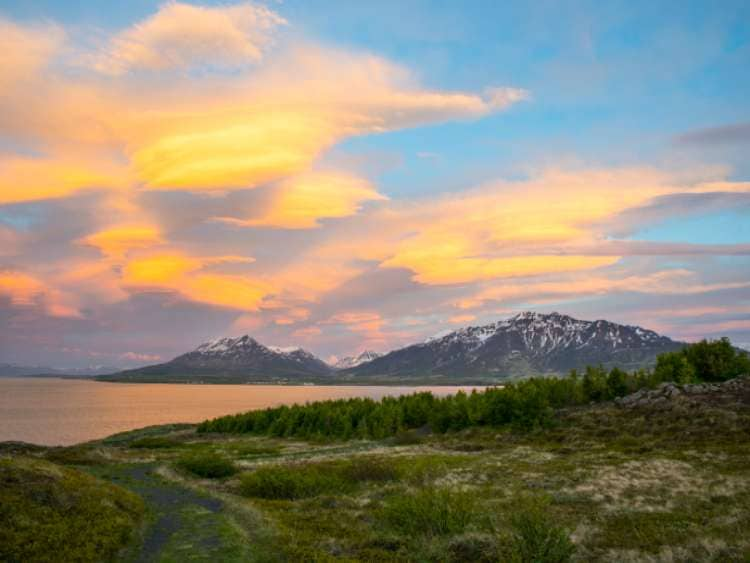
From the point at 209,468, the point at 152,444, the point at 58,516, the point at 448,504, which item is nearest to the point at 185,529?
the point at 58,516

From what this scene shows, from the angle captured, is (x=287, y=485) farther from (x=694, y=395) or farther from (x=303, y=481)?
(x=694, y=395)

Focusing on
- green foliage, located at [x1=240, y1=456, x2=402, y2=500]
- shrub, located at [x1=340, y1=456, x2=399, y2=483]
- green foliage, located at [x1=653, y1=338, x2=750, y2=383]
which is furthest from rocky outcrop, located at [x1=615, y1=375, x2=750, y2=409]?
green foliage, located at [x1=240, y1=456, x2=402, y2=500]

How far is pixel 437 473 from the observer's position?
48.5m

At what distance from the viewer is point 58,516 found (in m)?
25.6

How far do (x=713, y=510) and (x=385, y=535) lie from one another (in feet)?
61.4

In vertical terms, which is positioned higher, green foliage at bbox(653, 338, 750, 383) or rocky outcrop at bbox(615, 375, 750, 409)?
green foliage at bbox(653, 338, 750, 383)

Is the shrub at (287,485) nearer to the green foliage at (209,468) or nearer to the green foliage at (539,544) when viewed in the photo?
the green foliage at (209,468)

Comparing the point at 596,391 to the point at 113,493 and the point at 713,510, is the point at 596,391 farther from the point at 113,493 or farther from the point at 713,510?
the point at 113,493

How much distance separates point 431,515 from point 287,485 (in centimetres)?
1746

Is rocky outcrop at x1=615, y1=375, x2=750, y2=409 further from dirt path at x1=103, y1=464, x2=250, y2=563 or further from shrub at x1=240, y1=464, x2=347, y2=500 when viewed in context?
dirt path at x1=103, y1=464, x2=250, y2=563

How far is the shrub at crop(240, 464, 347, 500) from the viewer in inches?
1614

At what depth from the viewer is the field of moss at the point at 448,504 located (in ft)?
75.5

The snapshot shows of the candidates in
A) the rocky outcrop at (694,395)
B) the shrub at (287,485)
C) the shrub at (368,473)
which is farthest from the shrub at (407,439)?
the shrub at (287,485)

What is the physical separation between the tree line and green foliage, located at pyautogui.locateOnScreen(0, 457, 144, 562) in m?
68.8
